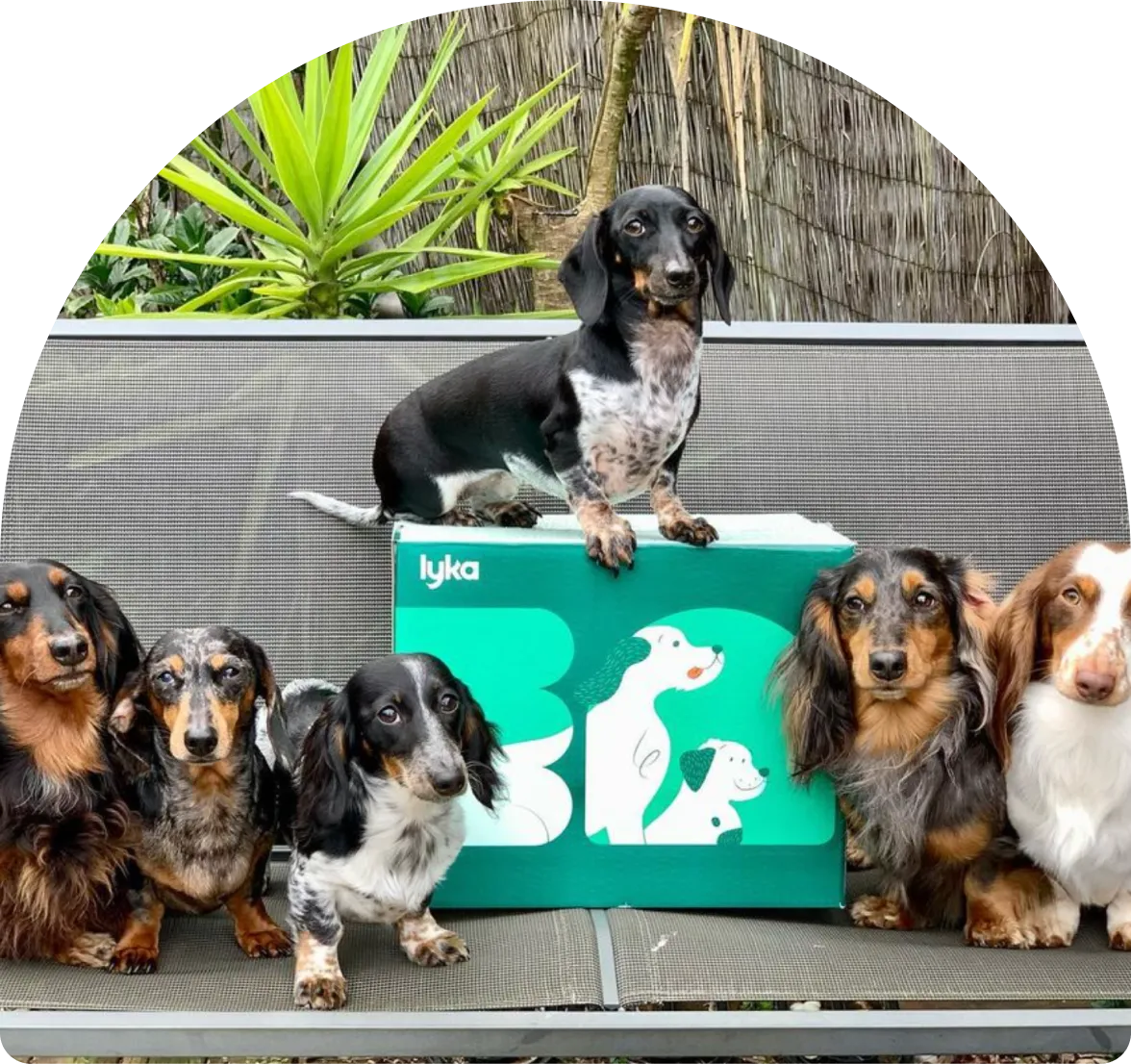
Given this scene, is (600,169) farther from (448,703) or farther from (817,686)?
(448,703)

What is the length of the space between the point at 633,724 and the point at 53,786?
1.01 m

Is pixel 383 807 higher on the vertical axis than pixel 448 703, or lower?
lower

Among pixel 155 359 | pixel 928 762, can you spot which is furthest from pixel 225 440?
pixel 928 762

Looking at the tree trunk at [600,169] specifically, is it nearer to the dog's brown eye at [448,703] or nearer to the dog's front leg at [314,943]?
the dog's brown eye at [448,703]

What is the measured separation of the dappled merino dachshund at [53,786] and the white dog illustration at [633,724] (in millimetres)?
841

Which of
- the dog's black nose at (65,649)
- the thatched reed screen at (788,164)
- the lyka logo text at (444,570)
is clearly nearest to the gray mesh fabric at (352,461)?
the lyka logo text at (444,570)

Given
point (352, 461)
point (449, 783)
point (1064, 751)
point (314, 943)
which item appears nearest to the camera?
point (449, 783)

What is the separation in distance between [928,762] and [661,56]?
10.3 feet

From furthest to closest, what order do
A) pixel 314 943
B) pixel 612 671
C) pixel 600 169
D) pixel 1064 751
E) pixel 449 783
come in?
1. pixel 600 169
2. pixel 612 671
3. pixel 1064 751
4. pixel 314 943
5. pixel 449 783

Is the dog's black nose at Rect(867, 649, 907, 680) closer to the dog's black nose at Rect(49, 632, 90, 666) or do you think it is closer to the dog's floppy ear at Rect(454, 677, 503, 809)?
the dog's floppy ear at Rect(454, 677, 503, 809)

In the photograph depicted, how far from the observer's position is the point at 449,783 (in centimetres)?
225

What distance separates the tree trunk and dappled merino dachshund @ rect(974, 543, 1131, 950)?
7.12 feet

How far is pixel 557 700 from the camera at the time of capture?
2684 mm

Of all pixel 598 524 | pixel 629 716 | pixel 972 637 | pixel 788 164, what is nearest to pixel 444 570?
pixel 598 524
